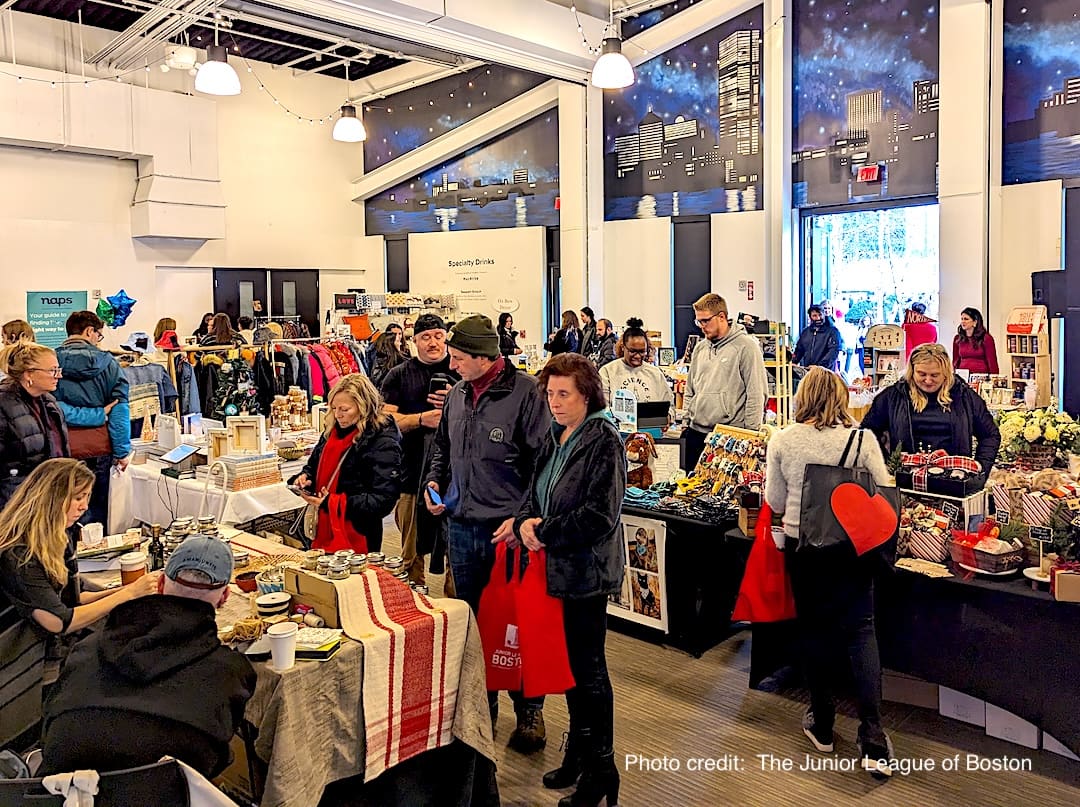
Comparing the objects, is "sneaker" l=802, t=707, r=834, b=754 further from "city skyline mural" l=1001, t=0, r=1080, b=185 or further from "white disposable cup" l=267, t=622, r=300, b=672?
"city skyline mural" l=1001, t=0, r=1080, b=185

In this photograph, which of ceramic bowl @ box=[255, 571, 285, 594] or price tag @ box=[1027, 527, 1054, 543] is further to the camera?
price tag @ box=[1027, 527, 1054, 543]

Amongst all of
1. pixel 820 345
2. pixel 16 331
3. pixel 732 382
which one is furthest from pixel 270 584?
pixel 820 345

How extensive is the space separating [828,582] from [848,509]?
300 mm

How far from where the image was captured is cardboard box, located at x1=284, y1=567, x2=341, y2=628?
276 cm

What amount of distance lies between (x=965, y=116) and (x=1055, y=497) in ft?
21.8

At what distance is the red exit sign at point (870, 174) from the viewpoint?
984 centimetres

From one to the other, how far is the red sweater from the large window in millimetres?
1177

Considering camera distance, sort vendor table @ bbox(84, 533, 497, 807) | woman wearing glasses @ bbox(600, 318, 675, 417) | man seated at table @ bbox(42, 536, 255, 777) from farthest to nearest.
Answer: woman wearing glasses @ bbox(600, 318, 675, 417) < vendor table @ bbox(84, 533, 497, 807) < man seated at table @ bbox(42, 536, 255, 777)

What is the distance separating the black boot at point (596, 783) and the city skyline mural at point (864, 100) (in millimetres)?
8058

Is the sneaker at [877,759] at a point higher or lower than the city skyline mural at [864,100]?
lower

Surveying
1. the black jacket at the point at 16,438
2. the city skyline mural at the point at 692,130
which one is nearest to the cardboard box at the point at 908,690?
the black jacket at the point at 16,438

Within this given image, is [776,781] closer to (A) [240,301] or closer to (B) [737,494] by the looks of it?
(B) [737,494]

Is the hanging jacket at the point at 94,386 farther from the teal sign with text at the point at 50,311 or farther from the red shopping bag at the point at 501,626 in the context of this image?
the teal sign with text at the point at 50,311

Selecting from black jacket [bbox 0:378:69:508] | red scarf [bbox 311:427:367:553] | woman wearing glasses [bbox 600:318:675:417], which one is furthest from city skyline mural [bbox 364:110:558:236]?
red scarf [bbox 311:427:367:553]
